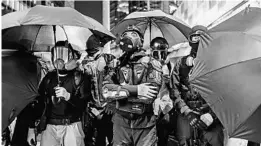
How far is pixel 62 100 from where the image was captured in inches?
175

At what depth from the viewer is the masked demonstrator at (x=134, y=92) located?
412 centimetres

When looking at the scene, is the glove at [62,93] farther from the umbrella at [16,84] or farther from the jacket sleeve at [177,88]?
the jacket sleeve at [177,88]

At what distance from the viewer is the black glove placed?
14.2 feet

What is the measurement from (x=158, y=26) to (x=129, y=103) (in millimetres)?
1910

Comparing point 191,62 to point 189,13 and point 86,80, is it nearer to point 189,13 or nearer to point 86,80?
point 86,80

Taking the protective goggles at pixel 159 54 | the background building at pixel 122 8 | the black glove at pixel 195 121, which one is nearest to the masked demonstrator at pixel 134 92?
the black glove at pixel 195 121

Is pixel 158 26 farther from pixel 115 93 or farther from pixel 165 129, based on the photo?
pixel 115 93

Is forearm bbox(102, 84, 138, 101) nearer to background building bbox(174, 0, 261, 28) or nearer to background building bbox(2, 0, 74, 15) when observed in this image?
background building bbox(174, 0, 261, 28)

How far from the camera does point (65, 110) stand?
14.7 ft

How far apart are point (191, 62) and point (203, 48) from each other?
0.91m

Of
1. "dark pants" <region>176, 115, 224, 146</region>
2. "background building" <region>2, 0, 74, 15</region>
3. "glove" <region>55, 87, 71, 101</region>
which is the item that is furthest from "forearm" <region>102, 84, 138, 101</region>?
"background building" <region>2, 0, 74, 15</region>

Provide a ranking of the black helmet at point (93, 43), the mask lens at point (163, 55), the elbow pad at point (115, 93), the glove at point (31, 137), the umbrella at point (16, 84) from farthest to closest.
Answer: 1. the mask lens at point (163, 55)
2. the black helmet at point (93, 43)
3. the glove at point (31, 137)
4. the umbrella at point (16, 84)
5. the elbow pad at point (115, 93)

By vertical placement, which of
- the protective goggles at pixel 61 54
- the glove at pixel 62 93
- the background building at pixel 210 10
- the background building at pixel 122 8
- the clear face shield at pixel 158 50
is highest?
the background building at pixel 122 8

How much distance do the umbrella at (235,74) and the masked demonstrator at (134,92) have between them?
2.09 feet
